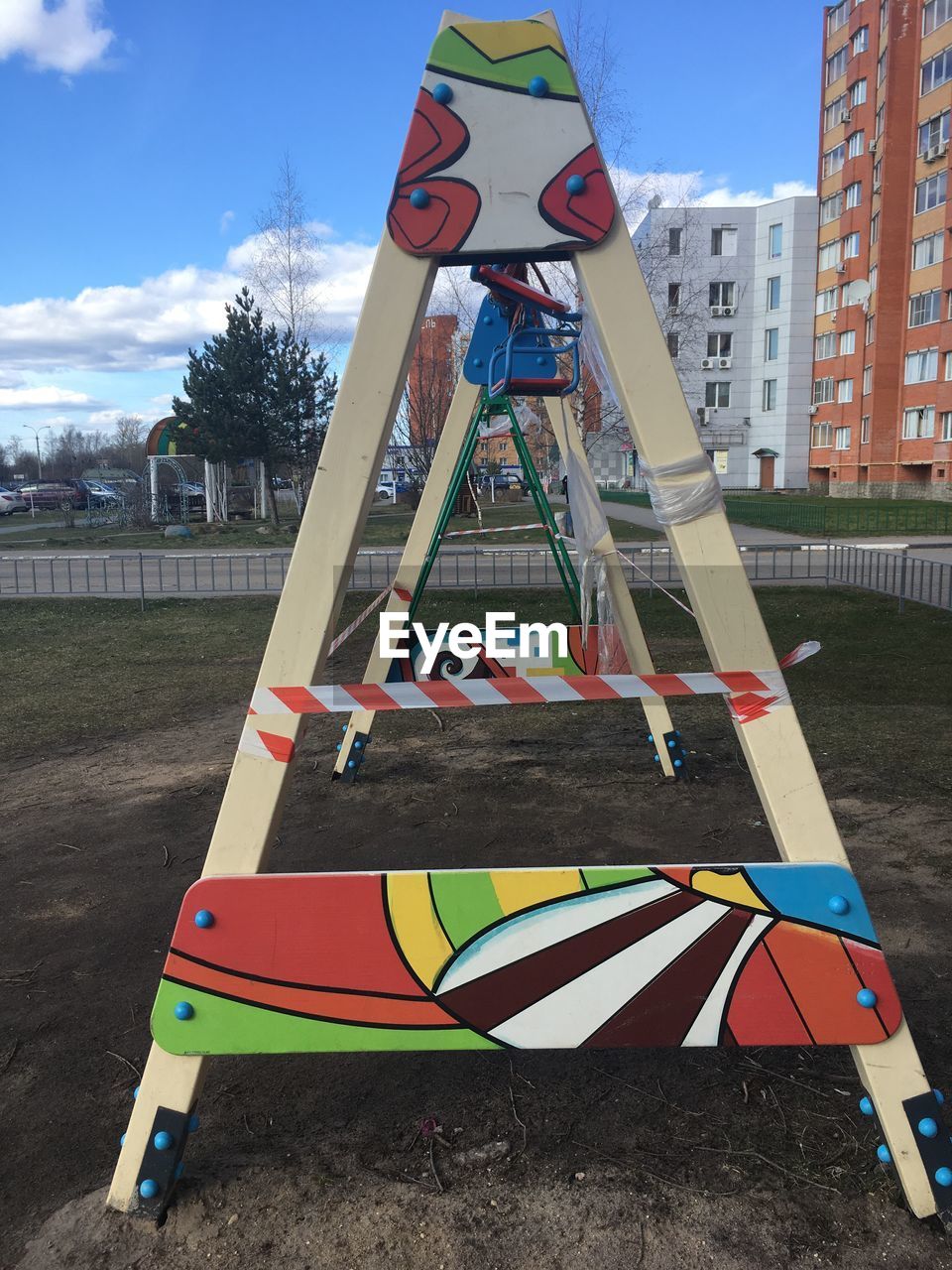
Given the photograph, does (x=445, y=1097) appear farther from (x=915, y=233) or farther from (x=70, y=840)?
(x=915, y=233)

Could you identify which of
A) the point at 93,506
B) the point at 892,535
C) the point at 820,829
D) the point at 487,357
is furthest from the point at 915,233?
the point at 820,829

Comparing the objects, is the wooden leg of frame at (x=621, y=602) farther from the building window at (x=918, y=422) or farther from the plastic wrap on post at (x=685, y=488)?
the building window at (x=918, y=422)

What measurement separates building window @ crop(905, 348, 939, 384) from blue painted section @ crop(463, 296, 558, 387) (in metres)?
39.8

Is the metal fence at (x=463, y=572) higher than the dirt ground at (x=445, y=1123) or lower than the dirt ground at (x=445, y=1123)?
higher

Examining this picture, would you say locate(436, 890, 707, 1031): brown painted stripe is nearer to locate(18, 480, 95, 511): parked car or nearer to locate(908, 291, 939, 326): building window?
locate(908, 291, 939, 326): building window

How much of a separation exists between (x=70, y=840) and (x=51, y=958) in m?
1.25

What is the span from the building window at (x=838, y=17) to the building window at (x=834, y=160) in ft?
18.7

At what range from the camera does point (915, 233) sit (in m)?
39.3

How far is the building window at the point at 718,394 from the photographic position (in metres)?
54.8

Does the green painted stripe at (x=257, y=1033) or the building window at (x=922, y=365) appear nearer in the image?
the green painted stripe at (x=257, y=1033)

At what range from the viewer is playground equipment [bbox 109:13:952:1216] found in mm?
2117

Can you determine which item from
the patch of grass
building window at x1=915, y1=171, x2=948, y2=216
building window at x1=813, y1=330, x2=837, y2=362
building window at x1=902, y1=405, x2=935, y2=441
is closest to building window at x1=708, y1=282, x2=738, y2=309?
building window at x1=813, y1=330, x2=837, y2=362

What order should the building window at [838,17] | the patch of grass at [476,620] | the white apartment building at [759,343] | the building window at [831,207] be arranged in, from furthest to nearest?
the white apartment building at [759,343] < the building window at [831,207] < the building window at [838,17] < the patch of grass at [476,620]

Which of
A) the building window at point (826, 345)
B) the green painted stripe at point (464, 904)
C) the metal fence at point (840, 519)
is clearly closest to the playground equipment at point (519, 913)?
the green painted stripe at point (464, 904)
